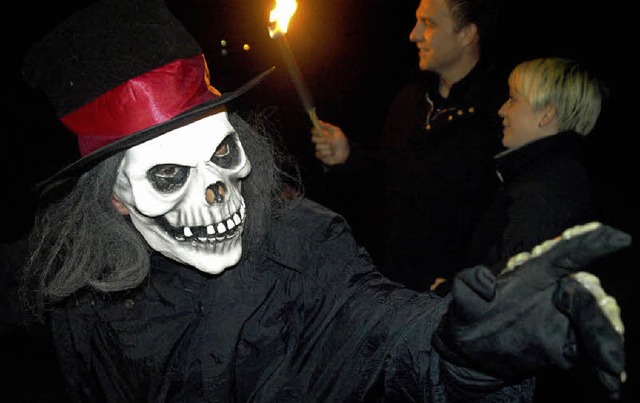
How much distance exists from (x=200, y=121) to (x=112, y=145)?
269mm

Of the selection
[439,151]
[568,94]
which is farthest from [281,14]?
[568,94]

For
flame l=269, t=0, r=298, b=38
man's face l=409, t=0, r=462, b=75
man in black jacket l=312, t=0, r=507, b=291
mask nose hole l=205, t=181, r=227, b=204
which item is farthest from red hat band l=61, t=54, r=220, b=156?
man's face l=409, t=0, r=462, b=75

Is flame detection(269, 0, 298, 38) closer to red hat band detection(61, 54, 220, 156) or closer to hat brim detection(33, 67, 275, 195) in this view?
red hat band detection(61, 54, 220, 156)

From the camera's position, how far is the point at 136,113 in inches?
55.7

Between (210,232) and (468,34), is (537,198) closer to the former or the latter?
(468,34)

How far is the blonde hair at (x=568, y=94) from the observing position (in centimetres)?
235

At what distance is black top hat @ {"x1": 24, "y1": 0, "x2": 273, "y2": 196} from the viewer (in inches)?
54.2

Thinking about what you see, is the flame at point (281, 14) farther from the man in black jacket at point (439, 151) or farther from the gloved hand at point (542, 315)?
the gloved hand at point (542, 315)

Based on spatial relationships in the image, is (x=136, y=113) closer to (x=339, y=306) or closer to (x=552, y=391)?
(x=339, y=306)

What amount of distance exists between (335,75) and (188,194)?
5.04m

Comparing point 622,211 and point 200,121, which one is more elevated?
point 200,121

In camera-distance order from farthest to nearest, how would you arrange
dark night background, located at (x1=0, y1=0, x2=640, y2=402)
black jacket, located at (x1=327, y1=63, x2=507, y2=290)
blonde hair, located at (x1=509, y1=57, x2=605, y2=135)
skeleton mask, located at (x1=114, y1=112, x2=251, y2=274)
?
dark night background, located at (x1=0, y1=0, x2=640, y2=402)
black jacket, located at (x1=327, y1=63, x2=507, y2=290)
blonde hair, located at (x1=509, y1=57, x2=605, y2=135)
skeleton mask, located at (x1=114, y1=112, x2=251, y2=274)

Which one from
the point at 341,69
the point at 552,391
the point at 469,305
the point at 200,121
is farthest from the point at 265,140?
the point at 341,69

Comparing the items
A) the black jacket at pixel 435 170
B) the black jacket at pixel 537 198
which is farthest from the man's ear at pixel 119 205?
the black jacket at pixel 435 170
